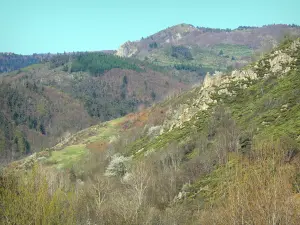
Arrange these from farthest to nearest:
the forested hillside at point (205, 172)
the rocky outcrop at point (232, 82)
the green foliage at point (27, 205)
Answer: the rocky outcrop at point (232, 82) < the green foliage at point (27, 205) < the forested hillside at point (205, 172)

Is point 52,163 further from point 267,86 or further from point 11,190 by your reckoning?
point 11,190

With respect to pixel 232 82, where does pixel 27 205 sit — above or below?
below

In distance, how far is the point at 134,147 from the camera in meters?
117

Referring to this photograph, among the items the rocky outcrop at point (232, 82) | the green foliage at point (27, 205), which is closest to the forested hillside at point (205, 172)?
the green foliage at point (27, 205)

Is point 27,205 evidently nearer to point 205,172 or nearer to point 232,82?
point 205,172

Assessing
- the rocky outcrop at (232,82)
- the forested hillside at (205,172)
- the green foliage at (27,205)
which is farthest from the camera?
the rocky outcrop at (232,82)

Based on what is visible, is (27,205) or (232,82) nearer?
(27,205)

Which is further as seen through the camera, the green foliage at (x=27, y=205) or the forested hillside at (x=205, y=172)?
the green foliage at (x=27, y=205)

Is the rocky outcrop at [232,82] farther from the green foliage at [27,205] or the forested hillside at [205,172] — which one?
the green foliage at [27,205]

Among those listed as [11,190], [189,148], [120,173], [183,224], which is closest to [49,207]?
[11,190]

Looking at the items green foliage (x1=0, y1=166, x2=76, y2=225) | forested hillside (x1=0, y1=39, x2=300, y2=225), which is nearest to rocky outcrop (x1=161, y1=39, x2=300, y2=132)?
forested hillside (x1=0, y1=39, x2=300, y2=225)

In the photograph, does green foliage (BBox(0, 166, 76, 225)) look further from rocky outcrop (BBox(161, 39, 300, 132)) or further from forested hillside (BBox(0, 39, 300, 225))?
rocky outcrop (BBox(161, 39, 300, 132))

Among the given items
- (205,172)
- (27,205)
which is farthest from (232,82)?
(27,205)

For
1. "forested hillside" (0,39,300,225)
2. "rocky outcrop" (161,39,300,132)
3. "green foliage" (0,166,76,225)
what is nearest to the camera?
"forested hillside" (0,39,300,225)
